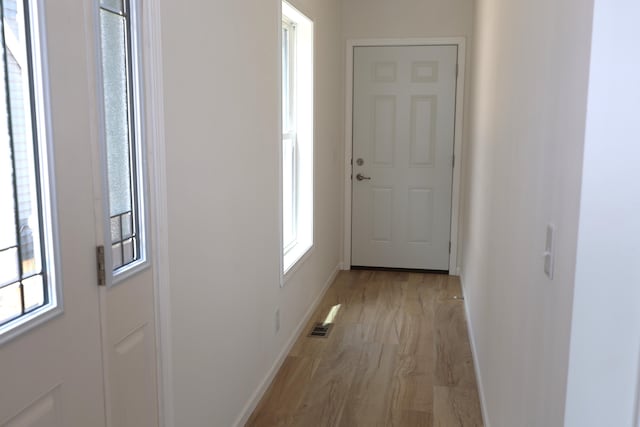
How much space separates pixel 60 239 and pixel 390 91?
163 inches

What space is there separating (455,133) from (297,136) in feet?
5.58

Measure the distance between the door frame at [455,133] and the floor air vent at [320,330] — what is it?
149 cm

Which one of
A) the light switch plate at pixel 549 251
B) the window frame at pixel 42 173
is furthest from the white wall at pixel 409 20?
the window frame at pixel 42 173

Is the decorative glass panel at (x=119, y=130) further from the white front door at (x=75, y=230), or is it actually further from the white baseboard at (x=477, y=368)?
the white baseboard at (x=477, y=368)

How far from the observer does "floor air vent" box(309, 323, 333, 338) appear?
3713 mm

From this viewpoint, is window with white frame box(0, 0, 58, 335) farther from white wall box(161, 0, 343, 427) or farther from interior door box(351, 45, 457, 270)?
interior door box(351, 45, 457, 270)

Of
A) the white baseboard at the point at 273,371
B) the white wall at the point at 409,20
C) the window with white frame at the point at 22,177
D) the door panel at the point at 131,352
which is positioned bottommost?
the white baseboard at the point at 273,371

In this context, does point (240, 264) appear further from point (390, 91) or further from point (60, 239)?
point (390, 91)

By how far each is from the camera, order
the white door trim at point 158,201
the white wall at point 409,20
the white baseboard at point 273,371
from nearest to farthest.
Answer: the white door trim at point 158,201 → the white baseboard at point 273,371 → the white wall at point 409,20

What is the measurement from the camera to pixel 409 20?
4953mm

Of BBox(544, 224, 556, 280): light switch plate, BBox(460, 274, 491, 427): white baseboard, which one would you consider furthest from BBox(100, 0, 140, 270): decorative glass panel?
BBox(460, 274, 491, 427): white baseboard

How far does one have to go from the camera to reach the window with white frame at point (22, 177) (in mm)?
1137

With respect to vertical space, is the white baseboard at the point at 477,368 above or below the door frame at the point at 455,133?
below

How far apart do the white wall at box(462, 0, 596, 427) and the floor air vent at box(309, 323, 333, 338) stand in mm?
1091
